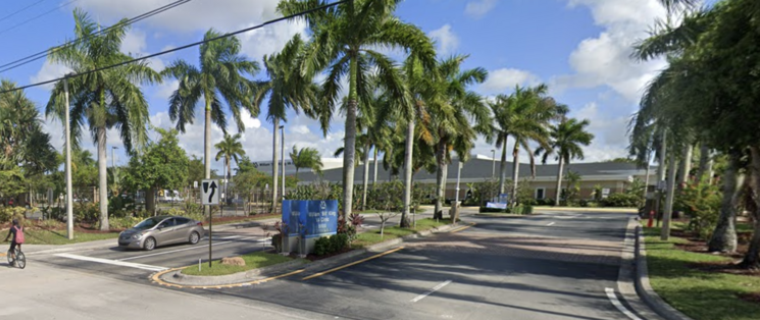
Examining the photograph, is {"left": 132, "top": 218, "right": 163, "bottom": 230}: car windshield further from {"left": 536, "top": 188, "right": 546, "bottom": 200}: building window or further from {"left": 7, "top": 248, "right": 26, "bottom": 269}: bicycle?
{"left": 536, "top": 188, "right": 546, "bottom": 200}: building window

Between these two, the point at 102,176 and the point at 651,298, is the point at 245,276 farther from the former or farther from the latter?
the point at 102,176

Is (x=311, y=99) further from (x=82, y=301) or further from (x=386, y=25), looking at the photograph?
(x=82, y=301)

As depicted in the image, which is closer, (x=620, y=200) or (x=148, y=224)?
(x=148, y=224)

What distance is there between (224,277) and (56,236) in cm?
1350

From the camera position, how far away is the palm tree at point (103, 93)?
1908 centimetres

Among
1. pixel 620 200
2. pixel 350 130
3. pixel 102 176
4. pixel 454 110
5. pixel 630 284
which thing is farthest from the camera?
pixel 620 200

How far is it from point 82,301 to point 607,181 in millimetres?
55835

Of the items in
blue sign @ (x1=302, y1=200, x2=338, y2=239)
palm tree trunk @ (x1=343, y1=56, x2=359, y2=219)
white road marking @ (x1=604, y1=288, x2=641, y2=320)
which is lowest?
white road marking @ (x1=604, y1=288, x2=641, y2=320)

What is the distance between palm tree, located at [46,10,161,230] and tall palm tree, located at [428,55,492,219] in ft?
49.6

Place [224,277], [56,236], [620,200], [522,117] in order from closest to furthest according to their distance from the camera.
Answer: [224,277] < [56,236] < [522,117] < [620,200]

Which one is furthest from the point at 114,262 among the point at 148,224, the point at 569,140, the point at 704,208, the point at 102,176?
the point at 569,140

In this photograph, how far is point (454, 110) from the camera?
2267 centimetres

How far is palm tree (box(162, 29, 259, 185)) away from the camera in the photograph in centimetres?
2509

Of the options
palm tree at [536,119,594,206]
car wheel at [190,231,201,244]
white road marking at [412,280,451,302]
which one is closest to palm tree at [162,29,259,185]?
car wheel at [190,231,201,244]
